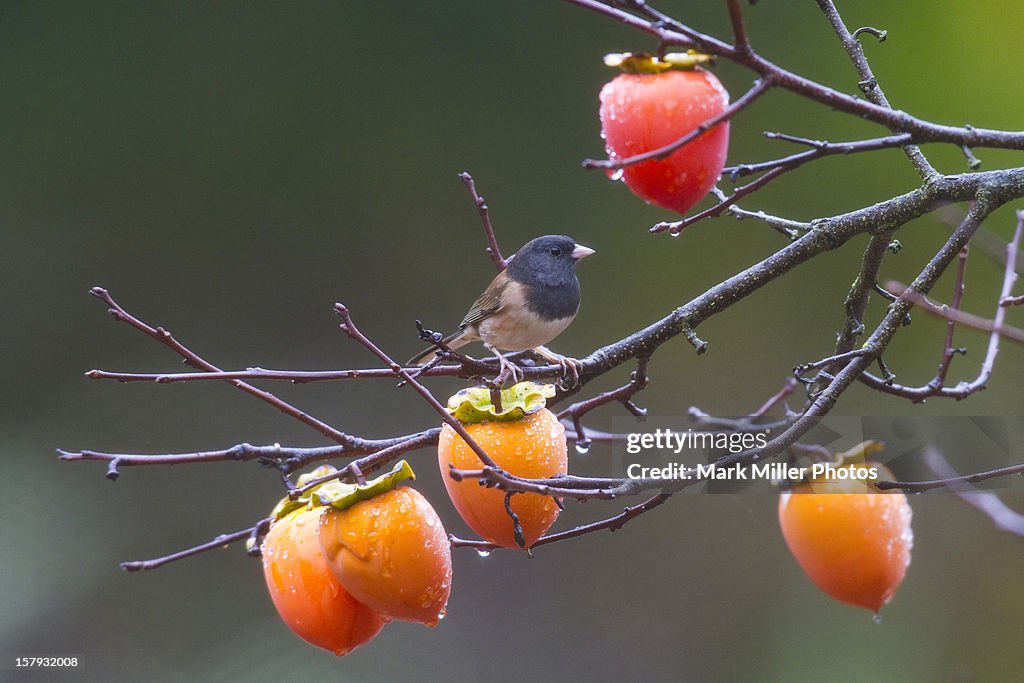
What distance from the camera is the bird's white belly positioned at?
4.07ft

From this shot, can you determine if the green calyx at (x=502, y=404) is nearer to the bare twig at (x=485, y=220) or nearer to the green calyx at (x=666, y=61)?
the bare twig at (x=485, y=220)

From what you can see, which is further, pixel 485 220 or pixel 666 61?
pixel 485 220

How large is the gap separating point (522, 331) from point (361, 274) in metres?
1.67

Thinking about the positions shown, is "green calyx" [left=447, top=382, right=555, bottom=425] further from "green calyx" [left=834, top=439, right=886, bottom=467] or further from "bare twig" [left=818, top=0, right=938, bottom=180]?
"bare twig" [left=818, top=0, right=938, bottom=180]

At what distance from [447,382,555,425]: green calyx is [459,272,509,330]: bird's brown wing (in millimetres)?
445

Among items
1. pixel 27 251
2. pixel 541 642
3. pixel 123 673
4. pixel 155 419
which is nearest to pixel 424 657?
pixel 541 642

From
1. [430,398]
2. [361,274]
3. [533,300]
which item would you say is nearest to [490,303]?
[533,300]

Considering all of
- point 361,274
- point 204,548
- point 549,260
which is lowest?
point 204,548

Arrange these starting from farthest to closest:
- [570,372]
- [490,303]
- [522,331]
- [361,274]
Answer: [361,274]
[490,303]
[522,331]
[570,372]

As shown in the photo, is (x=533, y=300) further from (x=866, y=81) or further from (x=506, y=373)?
(x=866, y=81)

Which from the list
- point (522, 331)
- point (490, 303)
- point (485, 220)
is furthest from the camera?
point (490, 303)

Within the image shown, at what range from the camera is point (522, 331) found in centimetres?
125

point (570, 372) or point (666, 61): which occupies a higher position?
point (666, 61)

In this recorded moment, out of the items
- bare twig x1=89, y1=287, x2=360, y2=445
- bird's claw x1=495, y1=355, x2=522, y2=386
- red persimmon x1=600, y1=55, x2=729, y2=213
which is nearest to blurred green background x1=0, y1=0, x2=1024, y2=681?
bird's claw x1=495, y1=355, x2=522, y2=386
